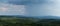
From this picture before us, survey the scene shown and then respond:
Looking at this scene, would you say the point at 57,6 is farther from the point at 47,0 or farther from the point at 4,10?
the point at 4,10

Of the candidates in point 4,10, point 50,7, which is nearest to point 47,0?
point 50,7

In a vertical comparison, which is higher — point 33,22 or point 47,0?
point 47,0

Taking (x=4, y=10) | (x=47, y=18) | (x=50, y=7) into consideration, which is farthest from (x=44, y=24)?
(x=4, y=10)

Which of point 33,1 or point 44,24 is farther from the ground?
point 33,1

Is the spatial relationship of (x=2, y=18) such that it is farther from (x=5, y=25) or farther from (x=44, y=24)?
(x=44, y=24)

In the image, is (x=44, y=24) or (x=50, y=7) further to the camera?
(x=50, y=7)

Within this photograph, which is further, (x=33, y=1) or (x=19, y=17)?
(x=33, y=1)
